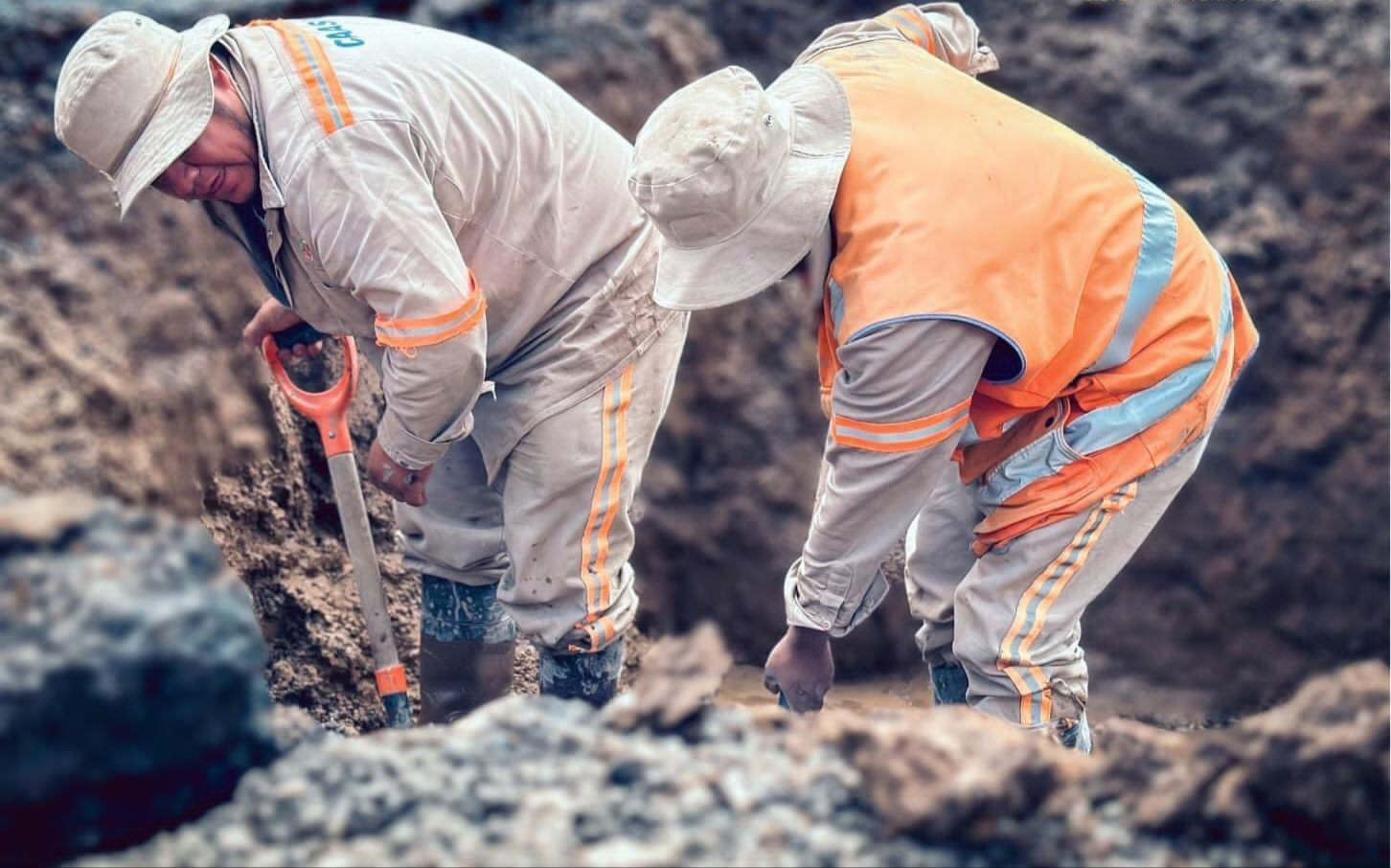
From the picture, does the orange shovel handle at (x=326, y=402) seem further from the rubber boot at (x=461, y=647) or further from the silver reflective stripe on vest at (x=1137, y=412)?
the silver reflective stripe on vest at (x=1137, y=412)

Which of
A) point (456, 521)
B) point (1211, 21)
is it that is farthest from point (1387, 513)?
point (456, 521)

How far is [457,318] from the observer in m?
2.18

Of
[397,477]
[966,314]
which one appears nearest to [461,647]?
[397,477]

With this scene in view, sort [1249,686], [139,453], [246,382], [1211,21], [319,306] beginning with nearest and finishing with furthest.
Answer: [319,306] < [139,453] < [246,382] < [1211,21] < [1249,686]

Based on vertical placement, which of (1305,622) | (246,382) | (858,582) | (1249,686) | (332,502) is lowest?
Answer: (1249,686)

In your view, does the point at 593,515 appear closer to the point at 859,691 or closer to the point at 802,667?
the point at 802,667

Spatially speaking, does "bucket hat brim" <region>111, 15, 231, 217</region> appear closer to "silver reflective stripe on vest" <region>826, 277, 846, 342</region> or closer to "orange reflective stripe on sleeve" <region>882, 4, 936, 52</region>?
"silver reflective stripe on vest" <region>826, 277, 846, 342</region>

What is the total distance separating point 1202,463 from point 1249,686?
0.87 metres

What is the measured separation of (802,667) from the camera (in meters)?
2.41

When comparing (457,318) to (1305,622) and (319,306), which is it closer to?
(319,306)

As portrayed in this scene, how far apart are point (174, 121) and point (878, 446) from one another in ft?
4.30

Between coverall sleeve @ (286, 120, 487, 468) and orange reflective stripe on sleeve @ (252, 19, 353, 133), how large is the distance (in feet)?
0.08

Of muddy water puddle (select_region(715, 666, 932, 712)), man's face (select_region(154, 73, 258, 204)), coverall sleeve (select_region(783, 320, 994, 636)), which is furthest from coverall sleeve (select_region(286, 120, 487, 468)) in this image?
muddy water puddle (select_region(715, 666, 932, 712))

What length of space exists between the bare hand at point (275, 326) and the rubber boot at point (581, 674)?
89 centimetres
